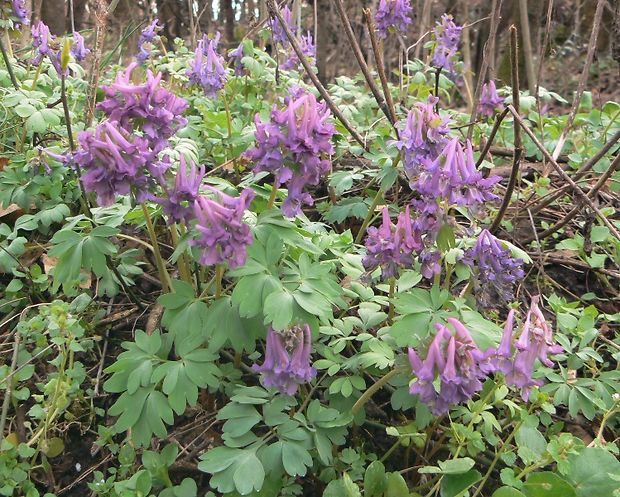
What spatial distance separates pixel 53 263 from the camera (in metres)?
3.26

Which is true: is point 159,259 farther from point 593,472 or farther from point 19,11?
point 19,11

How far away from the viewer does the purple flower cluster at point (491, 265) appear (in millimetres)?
2246

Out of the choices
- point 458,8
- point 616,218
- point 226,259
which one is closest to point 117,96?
point 226,259

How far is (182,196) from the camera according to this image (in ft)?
6.42

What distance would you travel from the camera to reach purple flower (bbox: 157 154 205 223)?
1943mm

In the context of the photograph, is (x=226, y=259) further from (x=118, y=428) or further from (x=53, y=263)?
(x=53, y=263)

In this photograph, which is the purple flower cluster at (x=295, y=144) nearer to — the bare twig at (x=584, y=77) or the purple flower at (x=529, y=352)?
the purple flower at (x=529, y=352)

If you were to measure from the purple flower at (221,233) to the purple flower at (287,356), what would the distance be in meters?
0.30

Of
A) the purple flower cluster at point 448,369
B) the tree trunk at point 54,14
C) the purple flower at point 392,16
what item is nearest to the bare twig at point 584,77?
the purple flower at point 392,16

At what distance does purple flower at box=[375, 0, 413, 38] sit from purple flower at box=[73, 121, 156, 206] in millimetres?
2524

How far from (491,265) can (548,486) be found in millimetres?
804

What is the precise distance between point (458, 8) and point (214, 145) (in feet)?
29.4

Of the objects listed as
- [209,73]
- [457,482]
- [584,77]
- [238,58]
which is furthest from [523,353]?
[238,58]

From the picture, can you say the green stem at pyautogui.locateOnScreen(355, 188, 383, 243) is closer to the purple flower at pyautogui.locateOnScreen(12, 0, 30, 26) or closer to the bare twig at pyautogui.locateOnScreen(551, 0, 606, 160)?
the bare twig at pyautogui.locateOnScreen(551, 0, 606, 160)
